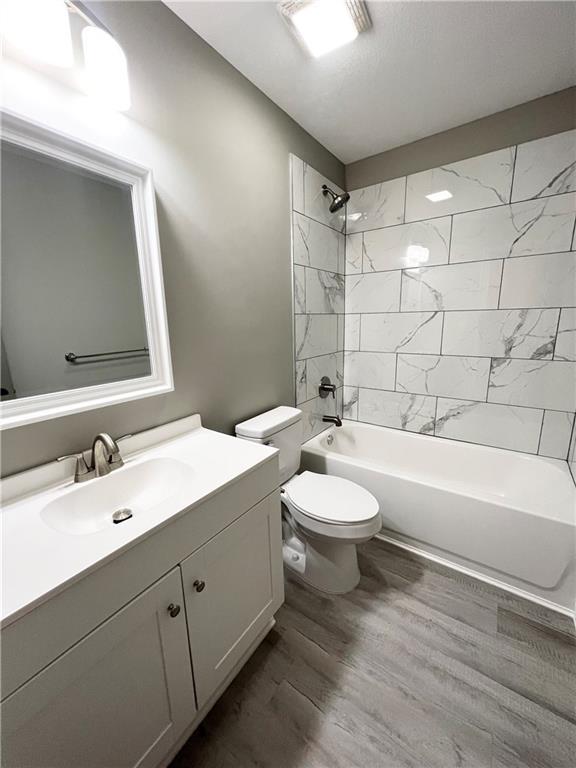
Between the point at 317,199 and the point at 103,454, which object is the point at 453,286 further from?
the point at 103,454

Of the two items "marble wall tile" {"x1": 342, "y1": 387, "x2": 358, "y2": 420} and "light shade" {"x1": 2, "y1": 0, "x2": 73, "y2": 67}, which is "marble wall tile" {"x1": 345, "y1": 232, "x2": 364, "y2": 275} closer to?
"marble wall tile" {"x1": 342, "y1": 387, "x2": 358, "y2": 420}

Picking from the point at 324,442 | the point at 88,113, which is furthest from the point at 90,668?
the point at 324,442

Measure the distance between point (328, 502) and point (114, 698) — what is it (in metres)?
1.01

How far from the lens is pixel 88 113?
0.95m

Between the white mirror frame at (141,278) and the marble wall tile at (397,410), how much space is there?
171 cm

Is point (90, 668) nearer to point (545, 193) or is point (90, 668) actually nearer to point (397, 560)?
point (397, 560)

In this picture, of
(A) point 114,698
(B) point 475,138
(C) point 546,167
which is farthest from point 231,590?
(B) point 475,138

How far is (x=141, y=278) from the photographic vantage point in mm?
1166

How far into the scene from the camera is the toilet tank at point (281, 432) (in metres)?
1.51

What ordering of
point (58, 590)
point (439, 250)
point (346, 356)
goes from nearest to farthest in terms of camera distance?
Result: point (58, 590) < point (439, 250) < point (346, 356)

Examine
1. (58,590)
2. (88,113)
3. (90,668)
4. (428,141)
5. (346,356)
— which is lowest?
(90,668)

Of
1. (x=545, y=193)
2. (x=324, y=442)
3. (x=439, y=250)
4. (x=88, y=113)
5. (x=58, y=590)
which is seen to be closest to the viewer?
(x=58, y=590)

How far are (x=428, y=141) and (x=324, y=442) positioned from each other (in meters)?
2.13

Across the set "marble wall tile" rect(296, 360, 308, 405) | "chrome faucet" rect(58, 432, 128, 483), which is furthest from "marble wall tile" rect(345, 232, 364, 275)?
"chrome faucet" rect(58, 432, 128, 483)
